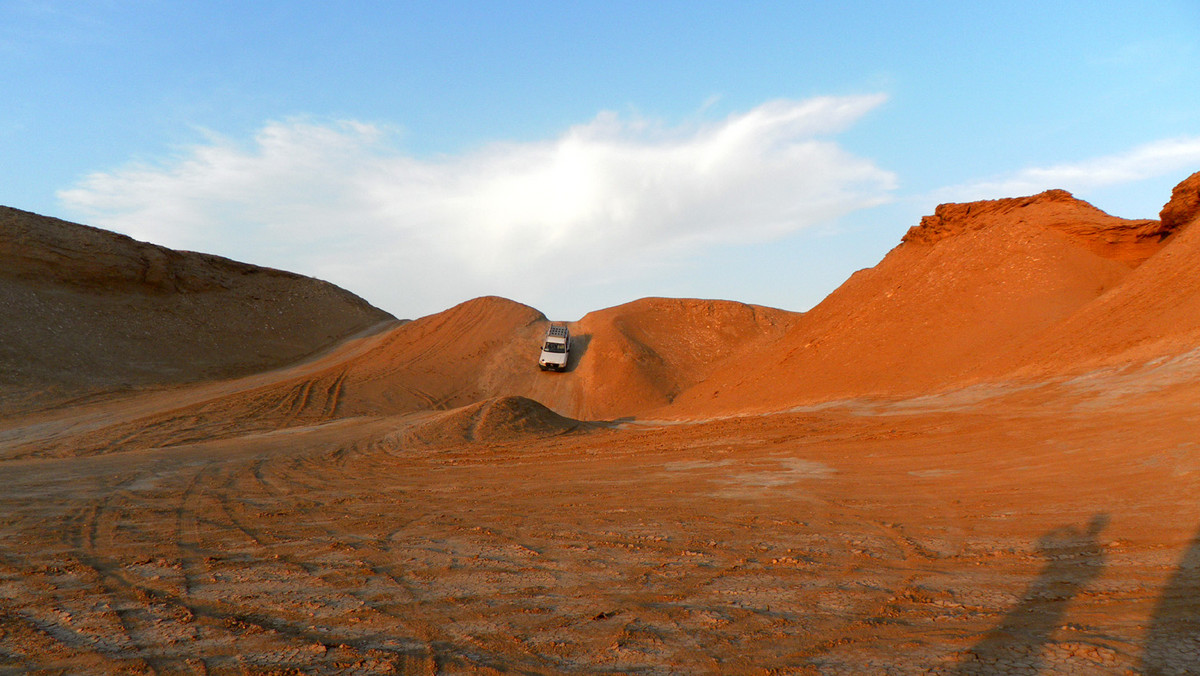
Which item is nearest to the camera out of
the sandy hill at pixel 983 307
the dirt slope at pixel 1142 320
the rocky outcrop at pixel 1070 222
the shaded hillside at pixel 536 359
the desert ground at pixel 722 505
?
the desert ground at pixel 722 505

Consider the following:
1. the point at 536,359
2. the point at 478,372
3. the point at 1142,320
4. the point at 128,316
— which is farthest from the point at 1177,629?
the point at 128,316

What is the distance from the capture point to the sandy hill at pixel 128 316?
29.0 m

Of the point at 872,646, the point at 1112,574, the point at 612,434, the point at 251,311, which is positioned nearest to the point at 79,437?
the point at 612,434

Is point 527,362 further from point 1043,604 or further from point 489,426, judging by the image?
point 1043,604

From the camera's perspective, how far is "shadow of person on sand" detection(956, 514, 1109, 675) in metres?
3.94

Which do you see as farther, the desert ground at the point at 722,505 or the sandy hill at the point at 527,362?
the sandy hill at the point at 527,362

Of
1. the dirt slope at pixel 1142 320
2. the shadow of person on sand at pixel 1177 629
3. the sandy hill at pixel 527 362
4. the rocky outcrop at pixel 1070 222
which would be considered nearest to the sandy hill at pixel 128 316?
the sandy hill at pixel 527 362

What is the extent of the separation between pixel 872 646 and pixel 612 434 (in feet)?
48.5

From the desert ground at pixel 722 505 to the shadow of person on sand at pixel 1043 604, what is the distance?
0.10 ft

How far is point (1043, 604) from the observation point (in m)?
4.82

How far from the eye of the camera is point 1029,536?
21.3 ft

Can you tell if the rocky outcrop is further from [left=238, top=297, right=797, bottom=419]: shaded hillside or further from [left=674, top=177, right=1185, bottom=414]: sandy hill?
[left=238, top=297, right=797, bottom=419]: shaded hillside

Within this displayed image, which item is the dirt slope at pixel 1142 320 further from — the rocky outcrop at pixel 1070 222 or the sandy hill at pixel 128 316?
the sandy hill at pixel 128 316

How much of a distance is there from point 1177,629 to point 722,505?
494 cm
